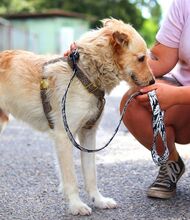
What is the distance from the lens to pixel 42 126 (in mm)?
3568

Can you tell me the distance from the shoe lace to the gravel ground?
0.43ft

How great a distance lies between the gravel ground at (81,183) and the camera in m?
3.41

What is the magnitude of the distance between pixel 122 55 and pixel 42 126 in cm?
78

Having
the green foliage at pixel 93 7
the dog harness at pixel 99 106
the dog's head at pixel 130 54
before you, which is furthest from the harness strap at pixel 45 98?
the green foliage at pixel 93 7

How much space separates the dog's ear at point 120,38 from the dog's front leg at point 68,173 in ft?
2.35

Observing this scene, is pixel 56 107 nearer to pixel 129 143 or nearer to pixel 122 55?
pixel 122 55

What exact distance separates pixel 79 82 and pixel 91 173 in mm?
685

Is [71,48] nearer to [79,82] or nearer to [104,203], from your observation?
[79,82]

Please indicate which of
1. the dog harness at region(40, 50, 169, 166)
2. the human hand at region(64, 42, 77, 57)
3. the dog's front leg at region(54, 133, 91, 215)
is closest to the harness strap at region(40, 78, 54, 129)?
the dog harness at region(40, 50, 169, 166)

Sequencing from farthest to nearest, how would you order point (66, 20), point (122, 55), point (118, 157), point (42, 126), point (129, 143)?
1. point (66, 20)
2. point (129, 143)
3. point (118, 157)
4. point (42, 126)
5. point (122, 55)

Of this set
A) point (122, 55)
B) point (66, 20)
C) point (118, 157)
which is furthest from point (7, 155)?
point (66, 20)

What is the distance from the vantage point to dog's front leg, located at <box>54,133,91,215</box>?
3.34 meters

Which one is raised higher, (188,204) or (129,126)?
(129,126)

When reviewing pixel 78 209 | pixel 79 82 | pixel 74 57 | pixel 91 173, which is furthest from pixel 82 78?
pixel 78 209
